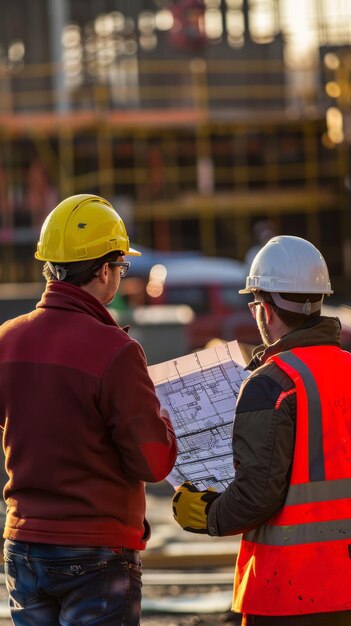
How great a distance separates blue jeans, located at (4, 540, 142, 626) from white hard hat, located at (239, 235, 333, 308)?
83cm

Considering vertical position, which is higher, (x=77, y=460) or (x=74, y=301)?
(x=74, y=301)

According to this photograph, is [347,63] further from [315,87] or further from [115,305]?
[115,305]

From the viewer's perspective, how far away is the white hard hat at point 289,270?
11.9 feet

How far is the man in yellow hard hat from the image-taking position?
134 inches

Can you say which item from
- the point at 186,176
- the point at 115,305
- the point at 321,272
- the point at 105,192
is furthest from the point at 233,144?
the point at 321,272

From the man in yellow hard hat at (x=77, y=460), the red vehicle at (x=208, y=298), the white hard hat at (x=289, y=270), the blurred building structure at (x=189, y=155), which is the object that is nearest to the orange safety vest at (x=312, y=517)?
the white hard hat at (x=289, y=270)

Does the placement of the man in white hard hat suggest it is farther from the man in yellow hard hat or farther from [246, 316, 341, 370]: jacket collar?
the man in yellow hard hat

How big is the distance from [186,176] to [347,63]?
542 centimetres

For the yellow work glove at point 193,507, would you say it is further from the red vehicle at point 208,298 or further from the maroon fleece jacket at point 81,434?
the red vehicle at point 208,298

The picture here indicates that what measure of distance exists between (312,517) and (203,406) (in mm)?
545

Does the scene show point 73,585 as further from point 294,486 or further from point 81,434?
point 294,486

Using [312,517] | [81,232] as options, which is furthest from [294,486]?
Answer: [81,232]

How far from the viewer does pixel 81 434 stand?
11.2ft

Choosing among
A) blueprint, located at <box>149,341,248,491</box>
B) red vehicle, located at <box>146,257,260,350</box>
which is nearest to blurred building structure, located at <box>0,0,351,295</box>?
red vehicle, located at <box>146,257,260,350</box>
